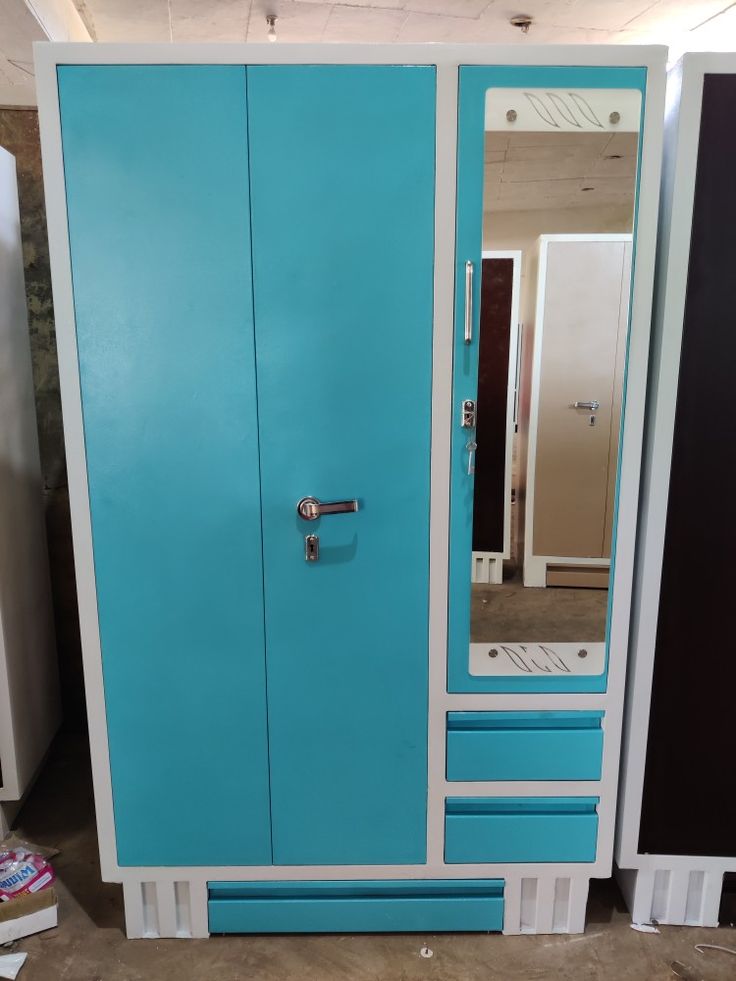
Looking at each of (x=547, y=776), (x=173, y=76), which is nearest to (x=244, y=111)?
(x=173, y=76)

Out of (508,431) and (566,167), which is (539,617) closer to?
(508,431)

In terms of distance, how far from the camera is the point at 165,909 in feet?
5.87

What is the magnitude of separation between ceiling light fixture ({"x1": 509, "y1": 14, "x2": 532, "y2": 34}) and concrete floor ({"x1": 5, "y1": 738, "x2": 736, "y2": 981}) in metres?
3.40

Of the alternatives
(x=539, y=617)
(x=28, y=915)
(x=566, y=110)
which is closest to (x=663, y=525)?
(x=539, y=617)

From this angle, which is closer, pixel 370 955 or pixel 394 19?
pixel 370 955

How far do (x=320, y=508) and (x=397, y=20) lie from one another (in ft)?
8.36

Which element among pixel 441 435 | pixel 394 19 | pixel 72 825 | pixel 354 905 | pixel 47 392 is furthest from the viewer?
pixel 394 19

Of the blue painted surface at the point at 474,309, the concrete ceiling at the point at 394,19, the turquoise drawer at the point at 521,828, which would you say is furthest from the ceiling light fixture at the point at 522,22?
the turquoise drawer at the point at 521,828

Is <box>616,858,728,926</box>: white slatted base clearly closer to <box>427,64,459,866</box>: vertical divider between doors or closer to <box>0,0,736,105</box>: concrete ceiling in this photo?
<box>427,64,459,866</box>: vertical divider between doors

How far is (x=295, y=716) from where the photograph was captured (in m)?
1.68

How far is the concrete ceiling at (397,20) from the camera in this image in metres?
2.68

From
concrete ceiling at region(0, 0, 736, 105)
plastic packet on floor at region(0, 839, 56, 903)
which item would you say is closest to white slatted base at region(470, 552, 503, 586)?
plastic packet on floor at region(0, 839, 56, 903)

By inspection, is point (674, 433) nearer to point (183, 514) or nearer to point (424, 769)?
point (424, 769)

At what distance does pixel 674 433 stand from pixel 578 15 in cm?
242
